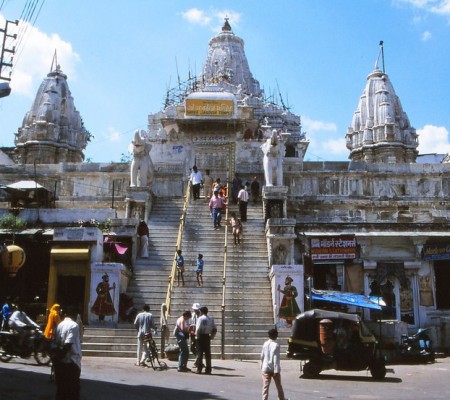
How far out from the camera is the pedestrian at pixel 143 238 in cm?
2155

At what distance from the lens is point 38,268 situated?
71.6 feet

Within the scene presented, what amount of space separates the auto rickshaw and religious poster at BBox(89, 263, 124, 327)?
22.0 feet

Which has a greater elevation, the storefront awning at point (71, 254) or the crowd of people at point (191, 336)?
the storefront awning at point (71, 254)

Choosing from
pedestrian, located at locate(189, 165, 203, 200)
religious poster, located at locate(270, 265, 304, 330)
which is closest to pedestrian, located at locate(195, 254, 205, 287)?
religious poster, located at locate(270, 265, 304, 330)

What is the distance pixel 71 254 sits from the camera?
1970 cm

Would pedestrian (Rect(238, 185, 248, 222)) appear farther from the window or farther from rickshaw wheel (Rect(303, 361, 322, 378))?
rickshaw wheel (Rect(303, 361, 322, 378))

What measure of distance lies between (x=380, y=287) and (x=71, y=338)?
56.0 ft

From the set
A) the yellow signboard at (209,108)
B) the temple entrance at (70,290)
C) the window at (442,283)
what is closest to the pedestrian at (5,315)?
the temple entrance at (70,290)

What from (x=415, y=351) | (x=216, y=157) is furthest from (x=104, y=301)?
(x=216, y=157)

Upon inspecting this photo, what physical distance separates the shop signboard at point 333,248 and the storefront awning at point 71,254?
8291 millimetres

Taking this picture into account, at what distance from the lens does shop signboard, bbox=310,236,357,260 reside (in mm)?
22938

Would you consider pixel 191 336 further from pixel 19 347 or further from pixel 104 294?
pixel 104 294

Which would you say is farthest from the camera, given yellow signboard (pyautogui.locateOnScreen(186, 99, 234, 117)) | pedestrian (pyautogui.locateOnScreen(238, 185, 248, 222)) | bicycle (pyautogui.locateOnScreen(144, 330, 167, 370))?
yellow signboard (pyautogui.locateOnScreen(186, 99, 234, 117))

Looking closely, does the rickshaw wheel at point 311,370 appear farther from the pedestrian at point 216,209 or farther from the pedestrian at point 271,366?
the pedestrian at point 216,209
